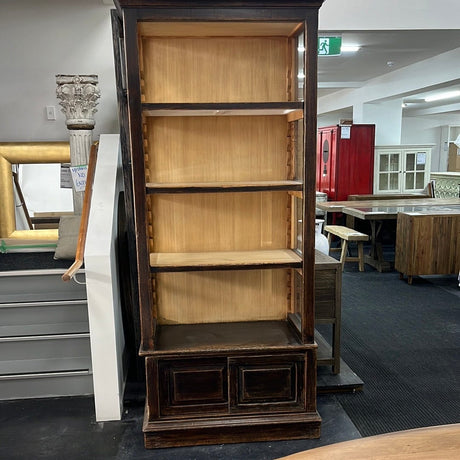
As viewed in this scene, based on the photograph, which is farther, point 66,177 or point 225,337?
point 66,177

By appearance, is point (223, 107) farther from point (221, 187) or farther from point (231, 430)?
point (231, 430)

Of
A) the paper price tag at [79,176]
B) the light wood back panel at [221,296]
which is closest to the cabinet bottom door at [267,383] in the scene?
the light wood back panel at [221,296]

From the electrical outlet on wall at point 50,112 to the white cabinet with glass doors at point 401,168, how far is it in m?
6.55

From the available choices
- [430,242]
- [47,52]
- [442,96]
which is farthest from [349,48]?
[442,96]

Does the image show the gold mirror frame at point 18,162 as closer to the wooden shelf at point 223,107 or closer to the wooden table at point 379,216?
the wooden shelf at point 223,107

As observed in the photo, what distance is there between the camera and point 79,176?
3.01 metres

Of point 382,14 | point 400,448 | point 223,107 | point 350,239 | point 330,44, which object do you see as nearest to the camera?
point 400,448

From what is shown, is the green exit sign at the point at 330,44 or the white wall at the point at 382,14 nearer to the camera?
the white wall at the point at 382,14

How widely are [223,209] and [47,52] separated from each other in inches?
67.9

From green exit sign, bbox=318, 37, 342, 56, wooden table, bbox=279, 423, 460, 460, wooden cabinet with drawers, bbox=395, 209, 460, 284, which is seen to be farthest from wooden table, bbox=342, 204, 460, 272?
wooden table, bbox=279, 423, 460, 460

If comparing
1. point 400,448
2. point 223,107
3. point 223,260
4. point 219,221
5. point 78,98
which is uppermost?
point 78,98

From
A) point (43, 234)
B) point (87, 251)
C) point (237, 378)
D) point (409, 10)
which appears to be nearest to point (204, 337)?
point (237, 378)

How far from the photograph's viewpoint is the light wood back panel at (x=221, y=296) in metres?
2.68

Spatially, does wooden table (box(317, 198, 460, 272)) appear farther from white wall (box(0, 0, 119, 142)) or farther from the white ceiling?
white wall (box(0, 0, 119, 142))
